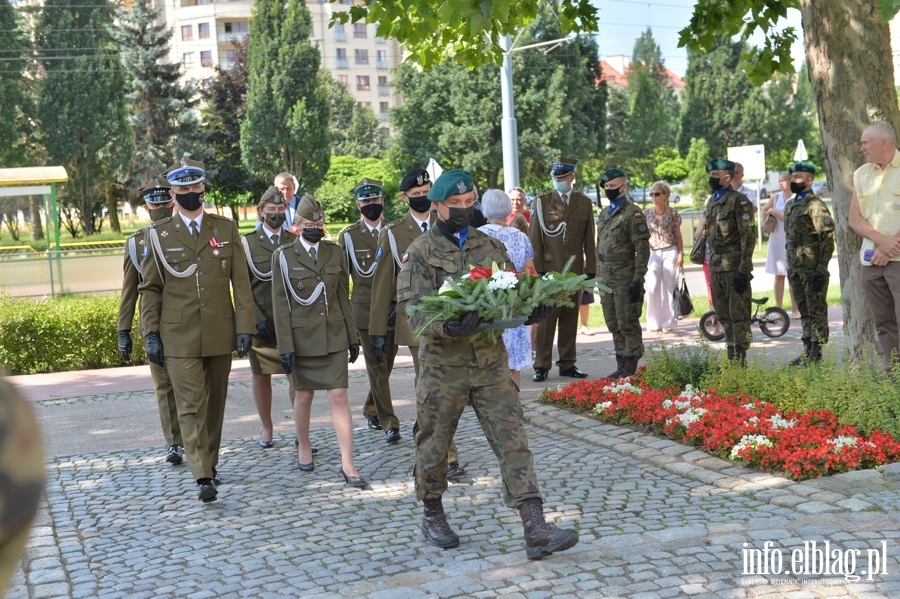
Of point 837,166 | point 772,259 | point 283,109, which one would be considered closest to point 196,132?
point 283,109

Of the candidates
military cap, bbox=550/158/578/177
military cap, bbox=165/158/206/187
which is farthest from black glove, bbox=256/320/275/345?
military cap, bbox=550/158/578/177

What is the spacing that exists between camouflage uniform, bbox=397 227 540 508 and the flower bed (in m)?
2.07

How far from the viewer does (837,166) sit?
9.12m

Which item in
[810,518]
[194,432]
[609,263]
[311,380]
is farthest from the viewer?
[609,263]

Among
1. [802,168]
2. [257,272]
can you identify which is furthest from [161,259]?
[802,168]

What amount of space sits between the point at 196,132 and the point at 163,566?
187 feet

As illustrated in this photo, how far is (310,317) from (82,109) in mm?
51605

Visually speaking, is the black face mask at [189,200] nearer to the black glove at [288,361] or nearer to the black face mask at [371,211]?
the black glove at [288,361]

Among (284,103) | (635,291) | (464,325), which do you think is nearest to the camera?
(464,325)

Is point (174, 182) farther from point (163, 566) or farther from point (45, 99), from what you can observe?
point (45, 99)

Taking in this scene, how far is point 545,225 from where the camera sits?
1157 cm

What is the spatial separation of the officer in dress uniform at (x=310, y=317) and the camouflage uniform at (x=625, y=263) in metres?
3.63

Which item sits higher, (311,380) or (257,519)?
(311,380)

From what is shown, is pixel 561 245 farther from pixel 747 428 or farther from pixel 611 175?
pixel 747 428
